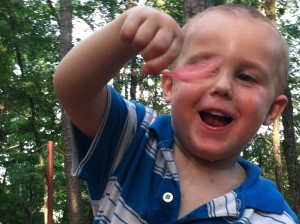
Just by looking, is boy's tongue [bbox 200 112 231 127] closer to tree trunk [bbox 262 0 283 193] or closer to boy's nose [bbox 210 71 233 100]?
boy's nose [bbox 210 71 233 100]

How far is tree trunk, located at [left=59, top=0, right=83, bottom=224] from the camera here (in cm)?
1169

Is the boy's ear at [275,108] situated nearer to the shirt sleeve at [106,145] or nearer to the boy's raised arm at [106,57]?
the shirt sleeve at [106,145]

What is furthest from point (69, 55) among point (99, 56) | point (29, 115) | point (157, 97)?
point (157, 97)

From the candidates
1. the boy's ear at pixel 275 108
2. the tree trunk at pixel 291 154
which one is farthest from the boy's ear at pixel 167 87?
the tree trunk at pixel 291 154

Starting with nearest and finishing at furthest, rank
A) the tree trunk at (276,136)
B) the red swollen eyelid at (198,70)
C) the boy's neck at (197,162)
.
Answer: the red swollen eyelid at (198,70), the boy's neck at (197,162), the tree trunk at (276,136)

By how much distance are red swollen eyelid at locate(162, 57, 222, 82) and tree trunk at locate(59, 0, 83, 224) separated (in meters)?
9.96

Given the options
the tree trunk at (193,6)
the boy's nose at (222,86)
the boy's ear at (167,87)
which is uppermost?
the boy's nose at (222,86)

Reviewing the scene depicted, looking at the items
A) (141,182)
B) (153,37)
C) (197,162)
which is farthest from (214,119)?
(153,37)

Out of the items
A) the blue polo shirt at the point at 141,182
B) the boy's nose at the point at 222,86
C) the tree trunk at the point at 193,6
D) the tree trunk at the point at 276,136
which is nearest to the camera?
the boy's nose at the point at 222,86

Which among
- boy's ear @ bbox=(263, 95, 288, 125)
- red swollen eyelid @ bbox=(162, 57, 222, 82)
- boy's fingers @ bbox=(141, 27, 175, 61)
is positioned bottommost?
boy's ear @ bbox=(263, 95, 288, 125)

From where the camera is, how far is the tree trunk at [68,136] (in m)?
11.7

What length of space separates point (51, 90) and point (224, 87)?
17049 mm

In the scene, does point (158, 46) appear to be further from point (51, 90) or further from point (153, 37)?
point (51, 90)

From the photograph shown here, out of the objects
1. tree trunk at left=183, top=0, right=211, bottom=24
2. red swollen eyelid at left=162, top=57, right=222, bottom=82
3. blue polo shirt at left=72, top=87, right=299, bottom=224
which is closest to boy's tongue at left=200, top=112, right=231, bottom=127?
red swollen eyelid at left=162, top=57, right=222, bottom=82
